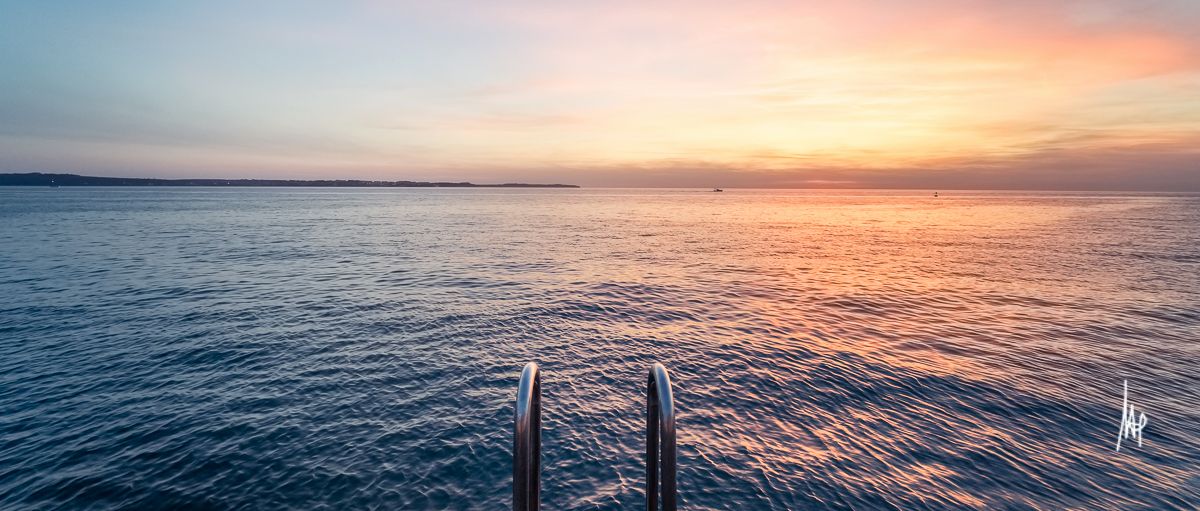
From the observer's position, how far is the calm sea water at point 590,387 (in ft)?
40.5

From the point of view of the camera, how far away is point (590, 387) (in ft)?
60.5

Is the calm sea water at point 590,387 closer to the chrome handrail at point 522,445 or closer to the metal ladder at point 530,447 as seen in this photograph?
the metal ladder at point 530,447

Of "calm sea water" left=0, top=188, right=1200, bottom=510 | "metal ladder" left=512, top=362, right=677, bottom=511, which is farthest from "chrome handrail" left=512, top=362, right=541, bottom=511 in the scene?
"calm sea water" left=0, top=188, right=1200, bottom=510

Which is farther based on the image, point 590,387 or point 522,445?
point 590,387

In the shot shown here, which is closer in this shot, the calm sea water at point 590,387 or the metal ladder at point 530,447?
the metal ladder at point 530,447

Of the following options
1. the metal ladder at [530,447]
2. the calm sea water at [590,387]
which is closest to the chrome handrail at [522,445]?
the metal ladder at [530,447]

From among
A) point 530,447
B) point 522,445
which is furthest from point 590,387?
point 522,445

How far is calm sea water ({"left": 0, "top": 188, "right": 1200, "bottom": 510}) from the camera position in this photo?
12.4 meters

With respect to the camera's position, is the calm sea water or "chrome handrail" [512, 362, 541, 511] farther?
the calm sea water

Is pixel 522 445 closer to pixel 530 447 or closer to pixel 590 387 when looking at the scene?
pixel 530 447

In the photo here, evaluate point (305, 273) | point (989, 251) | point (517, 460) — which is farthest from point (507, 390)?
point (989, 251)

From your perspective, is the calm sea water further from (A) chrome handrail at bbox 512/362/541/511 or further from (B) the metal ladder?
(A) chrome handrail at bbox 512/362/541/511

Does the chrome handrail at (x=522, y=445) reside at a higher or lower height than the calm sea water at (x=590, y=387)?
higher

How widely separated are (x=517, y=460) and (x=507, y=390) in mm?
14339
